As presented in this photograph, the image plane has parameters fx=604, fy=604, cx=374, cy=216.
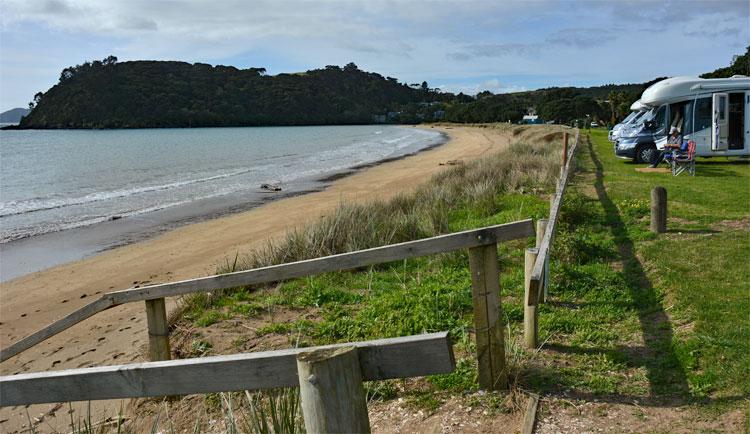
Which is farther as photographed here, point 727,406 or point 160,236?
point 160,236

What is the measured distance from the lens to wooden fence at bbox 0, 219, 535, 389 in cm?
411

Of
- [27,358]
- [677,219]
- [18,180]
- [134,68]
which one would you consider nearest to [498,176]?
[677,219]

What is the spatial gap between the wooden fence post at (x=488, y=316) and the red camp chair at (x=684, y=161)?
13733mm

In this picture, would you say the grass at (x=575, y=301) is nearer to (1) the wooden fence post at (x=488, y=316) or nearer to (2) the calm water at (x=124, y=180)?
(1) the wooden fence post at (x=488, y=316)

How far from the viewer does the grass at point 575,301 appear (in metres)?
4.58

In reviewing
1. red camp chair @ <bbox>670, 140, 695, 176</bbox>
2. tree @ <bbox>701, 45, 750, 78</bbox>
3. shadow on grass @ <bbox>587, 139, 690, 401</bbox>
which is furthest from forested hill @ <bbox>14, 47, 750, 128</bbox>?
shadow on grass @ <bbox>587, 139, 690, 401</bbox>

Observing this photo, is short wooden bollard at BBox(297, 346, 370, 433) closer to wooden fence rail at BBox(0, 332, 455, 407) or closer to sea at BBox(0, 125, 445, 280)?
wooden fence rail at BBox(0, 332, 455, 407)

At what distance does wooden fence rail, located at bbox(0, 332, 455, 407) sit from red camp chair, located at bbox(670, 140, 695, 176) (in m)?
16.1

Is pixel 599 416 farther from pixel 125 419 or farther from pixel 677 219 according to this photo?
pixel 677 219

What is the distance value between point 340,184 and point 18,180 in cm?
1820

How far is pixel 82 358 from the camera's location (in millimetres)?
7012

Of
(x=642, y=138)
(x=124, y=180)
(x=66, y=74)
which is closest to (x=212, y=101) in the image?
(x=66, y=74)

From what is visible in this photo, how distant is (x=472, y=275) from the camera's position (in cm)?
425

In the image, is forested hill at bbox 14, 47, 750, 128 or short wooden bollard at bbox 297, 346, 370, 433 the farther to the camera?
forested hill at bbox 14, 47, 750, 128
